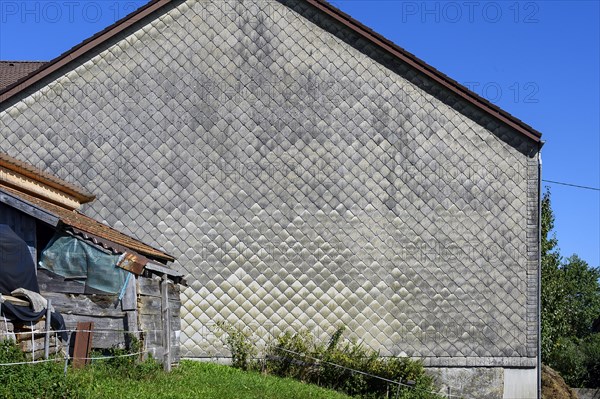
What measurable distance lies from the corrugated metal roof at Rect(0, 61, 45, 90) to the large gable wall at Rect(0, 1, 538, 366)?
18.9 ft

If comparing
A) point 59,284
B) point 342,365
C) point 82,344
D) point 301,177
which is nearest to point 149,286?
point 59,284

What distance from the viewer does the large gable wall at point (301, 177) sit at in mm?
22656

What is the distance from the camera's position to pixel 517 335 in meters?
22.6

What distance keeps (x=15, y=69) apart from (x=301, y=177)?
12449mm

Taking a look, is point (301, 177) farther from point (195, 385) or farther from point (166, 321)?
point (195, 385)

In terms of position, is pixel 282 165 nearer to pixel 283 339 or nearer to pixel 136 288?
pixel 283 339

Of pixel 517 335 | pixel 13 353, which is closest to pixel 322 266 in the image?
pixel 517 335

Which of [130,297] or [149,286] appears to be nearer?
[130,297]

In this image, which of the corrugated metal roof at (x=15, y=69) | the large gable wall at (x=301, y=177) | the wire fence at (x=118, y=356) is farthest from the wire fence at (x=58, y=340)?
the corrugated metal roof at (x=15, y=69)

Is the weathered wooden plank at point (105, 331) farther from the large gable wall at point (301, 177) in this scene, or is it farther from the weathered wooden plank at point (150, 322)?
the large gable wall at point (301, 177)

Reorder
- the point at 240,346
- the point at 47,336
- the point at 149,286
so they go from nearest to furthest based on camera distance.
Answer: the point at 47,336
the point at 149,286
the point at 240,346

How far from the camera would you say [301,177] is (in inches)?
904

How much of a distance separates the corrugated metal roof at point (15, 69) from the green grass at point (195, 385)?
12.5m

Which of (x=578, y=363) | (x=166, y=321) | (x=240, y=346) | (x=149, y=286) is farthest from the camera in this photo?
(x=578, y=363)
